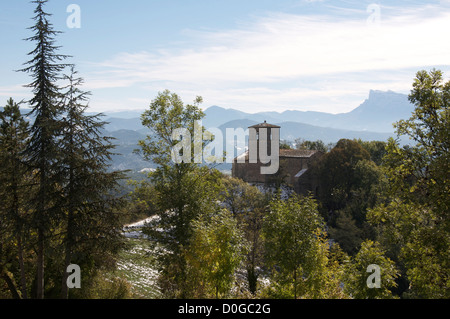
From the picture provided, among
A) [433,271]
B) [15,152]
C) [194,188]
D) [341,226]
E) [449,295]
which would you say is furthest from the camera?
[341,226]

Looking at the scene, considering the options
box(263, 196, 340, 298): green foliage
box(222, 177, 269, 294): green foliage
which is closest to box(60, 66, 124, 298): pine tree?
box(263, 196, 340, 298): green foliage

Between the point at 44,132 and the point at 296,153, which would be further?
the point at 296,153

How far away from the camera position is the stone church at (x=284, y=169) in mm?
57969

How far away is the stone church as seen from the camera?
57969 mm

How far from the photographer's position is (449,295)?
38.2 feet

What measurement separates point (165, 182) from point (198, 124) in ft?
→ 13.6

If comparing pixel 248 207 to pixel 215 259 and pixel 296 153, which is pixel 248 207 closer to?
pixel 296 153

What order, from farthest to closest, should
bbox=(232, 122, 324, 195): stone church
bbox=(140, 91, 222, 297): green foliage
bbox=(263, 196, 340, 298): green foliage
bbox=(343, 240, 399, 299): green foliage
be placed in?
bbox=(232, 122, 324, 195): stone church
bbox=(140, 91, 222, 297): green foliage
bbox=(263, 196, 340, 298): green foliage
bbox=(343, 240, 399, 299): green foliage

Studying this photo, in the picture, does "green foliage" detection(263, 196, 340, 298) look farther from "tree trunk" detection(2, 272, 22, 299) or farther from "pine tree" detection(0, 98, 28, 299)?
"tree trunk" detection(2, 272, 22, 299)

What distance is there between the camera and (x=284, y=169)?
58.4 m

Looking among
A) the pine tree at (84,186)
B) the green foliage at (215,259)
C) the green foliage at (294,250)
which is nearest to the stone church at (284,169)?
the pine tree at (84,186)

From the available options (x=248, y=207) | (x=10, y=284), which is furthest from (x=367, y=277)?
(x=248, y=207)

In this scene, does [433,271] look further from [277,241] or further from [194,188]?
[194,188]
